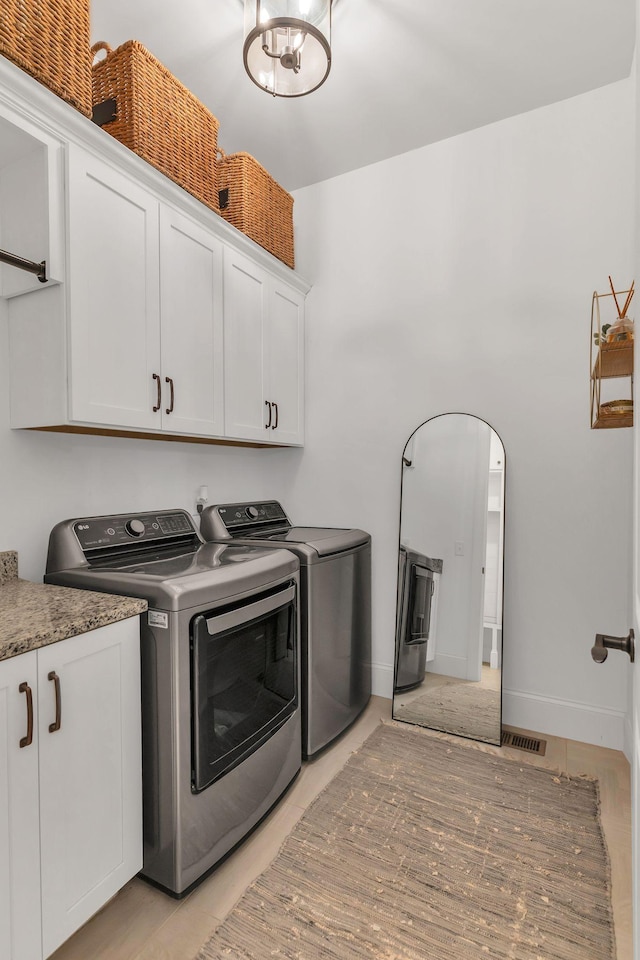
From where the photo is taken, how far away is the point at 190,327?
7.00ft

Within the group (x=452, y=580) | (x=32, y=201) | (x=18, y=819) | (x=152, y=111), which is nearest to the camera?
(x=18, y=819)

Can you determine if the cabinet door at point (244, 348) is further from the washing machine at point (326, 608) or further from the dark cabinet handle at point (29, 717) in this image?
the dark cabinet handle at point (29, 717)

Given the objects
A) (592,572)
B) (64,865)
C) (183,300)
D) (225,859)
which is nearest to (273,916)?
(225,859)

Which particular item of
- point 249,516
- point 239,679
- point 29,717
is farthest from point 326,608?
point 29,717

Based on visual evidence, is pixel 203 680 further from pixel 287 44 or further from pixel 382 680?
pixel 287 44

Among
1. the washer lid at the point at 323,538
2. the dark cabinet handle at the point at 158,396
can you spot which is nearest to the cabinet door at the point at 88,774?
the dark cabinet handle at the point at 158,396

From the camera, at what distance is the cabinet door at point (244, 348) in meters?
2.36

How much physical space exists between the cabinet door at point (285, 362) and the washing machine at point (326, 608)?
50cm

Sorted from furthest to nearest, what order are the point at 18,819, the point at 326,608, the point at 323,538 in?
the point at 323,538, the point at 326,608, the point at 18,819

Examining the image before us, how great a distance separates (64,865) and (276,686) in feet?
2.78

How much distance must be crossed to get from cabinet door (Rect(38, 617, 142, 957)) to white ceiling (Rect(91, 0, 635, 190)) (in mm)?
2223

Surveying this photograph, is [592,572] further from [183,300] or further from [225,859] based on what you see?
[183,300]

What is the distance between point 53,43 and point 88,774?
2.06 m

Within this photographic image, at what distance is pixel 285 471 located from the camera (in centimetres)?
315
